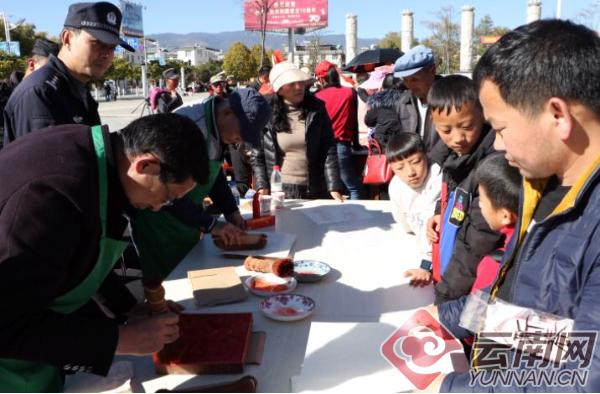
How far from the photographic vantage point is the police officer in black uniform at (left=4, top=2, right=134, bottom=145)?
78.5 inches

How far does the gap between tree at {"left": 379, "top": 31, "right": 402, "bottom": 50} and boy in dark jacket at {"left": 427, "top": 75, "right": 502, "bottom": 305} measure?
4618cm

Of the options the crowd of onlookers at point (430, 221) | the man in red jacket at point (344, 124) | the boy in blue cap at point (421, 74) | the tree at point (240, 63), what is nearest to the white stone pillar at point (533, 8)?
the tree at point (240, 63)

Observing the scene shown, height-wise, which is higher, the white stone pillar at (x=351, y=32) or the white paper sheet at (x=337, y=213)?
the white stone pillar at (x=351, y=32)

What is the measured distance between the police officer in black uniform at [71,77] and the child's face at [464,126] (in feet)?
5.19

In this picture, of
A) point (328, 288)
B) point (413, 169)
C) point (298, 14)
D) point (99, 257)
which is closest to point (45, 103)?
point (99, 257)

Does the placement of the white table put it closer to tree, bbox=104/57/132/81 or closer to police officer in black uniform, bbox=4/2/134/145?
police officer in black uniform, bbox=4/2/134/145

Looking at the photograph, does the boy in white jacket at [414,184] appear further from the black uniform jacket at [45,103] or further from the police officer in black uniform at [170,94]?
the police officer in black uniform at [170,94]

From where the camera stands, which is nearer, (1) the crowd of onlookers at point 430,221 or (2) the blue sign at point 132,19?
(1) the crowd of onlookers at point 430,221

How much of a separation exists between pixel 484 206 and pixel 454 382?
0.70 metres

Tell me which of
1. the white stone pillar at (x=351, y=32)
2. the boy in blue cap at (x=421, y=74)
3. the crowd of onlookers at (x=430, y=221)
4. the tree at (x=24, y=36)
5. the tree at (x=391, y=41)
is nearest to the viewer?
the crowd of onlookers at (x=430, y=221)

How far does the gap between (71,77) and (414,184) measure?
5.53ft

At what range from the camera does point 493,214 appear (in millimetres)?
1423

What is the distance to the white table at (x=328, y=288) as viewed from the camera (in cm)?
121

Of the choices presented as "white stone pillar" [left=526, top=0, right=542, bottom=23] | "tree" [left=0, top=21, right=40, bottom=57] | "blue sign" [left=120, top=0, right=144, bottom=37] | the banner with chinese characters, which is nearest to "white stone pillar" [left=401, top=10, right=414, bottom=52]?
the banner with chinese characters
